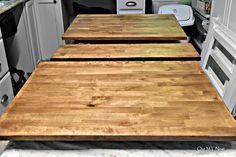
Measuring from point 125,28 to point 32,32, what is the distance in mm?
1613

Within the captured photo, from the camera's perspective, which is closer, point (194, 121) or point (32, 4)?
point (194, 121)

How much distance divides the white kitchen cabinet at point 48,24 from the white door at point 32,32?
0.11 metres

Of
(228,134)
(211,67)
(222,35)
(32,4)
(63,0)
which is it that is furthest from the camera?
(63,0)

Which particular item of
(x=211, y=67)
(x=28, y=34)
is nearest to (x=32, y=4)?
(x=28, y=34)

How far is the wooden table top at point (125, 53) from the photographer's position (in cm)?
155

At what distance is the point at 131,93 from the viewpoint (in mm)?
1149

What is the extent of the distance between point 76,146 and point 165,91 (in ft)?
1.34

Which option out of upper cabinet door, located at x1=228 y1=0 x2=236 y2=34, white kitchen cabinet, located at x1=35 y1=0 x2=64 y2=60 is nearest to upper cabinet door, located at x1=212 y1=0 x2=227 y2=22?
upper cabinet door, located at x1=228 y1=0 x2=236 y2=34

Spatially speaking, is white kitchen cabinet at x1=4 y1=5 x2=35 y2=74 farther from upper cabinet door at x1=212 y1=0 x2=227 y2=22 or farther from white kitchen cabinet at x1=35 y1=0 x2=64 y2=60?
upper cabinet door at x1=212 y1=0 x2=227 y2=22

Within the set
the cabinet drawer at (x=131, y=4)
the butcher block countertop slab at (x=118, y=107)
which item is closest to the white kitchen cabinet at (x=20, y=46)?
the cabinet drawer at (x=131, y=4)

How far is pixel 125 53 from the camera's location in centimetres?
162

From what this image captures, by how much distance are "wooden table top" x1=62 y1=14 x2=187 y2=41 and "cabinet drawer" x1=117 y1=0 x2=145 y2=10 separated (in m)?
1.25

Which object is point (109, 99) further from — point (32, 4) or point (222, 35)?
point (32, 4)

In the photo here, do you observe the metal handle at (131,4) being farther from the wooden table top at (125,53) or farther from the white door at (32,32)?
the wooden table top at (125,53)
